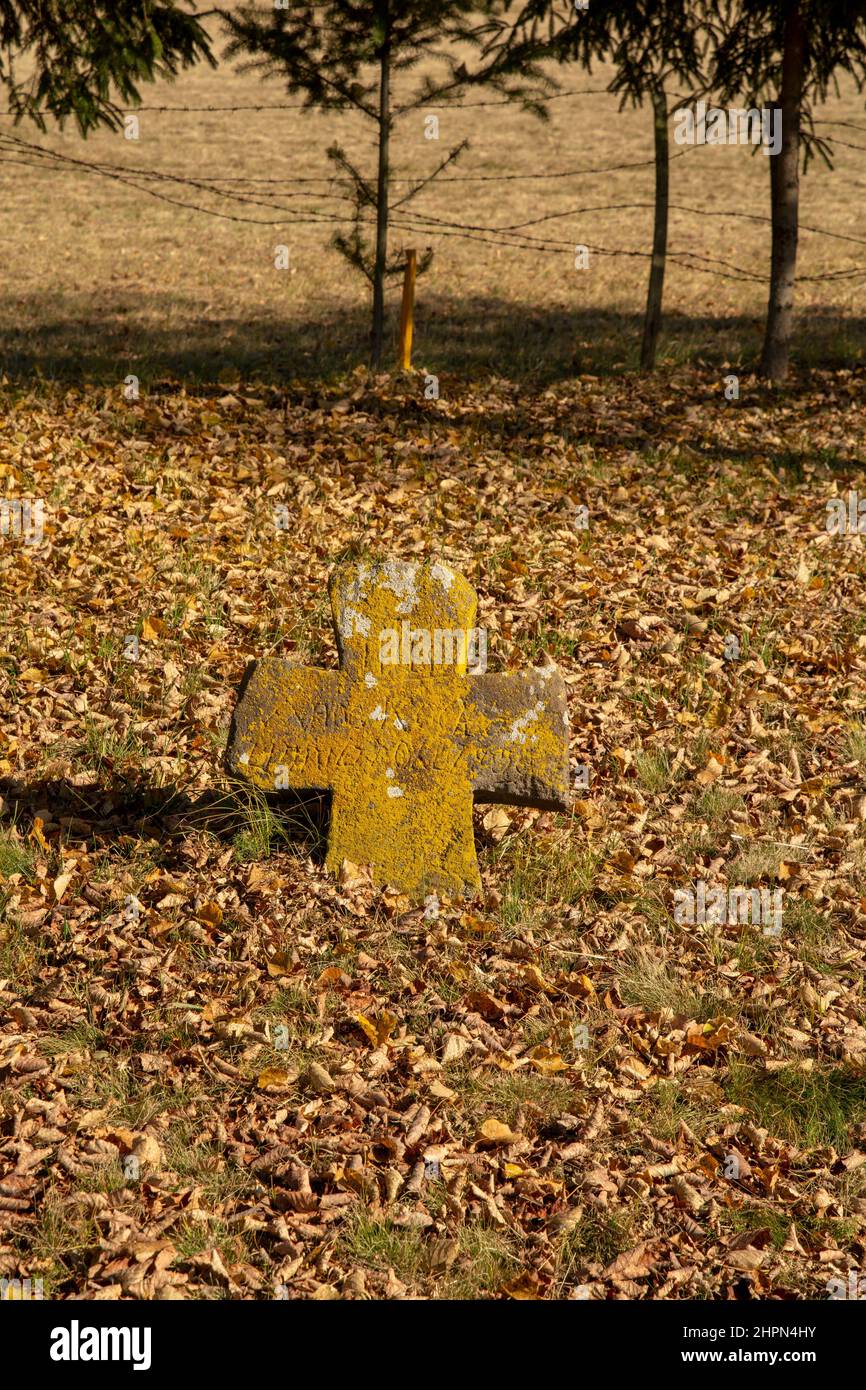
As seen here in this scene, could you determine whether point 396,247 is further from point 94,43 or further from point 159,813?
point 159,813

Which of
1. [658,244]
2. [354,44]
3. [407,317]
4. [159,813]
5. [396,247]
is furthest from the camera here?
[396,247]

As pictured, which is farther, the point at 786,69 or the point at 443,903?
the point at 786,69

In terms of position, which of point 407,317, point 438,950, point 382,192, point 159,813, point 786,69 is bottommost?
point 438,950

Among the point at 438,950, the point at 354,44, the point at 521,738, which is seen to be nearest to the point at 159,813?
the point at 438,950

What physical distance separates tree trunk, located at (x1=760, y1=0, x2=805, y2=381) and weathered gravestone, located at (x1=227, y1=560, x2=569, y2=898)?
27.3ft

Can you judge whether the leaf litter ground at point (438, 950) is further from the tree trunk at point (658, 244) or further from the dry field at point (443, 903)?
the tree trunk at point (658, 244)

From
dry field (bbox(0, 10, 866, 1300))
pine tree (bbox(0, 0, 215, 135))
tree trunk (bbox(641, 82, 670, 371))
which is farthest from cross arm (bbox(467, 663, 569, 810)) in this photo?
tree trunk (bbox(641, 82, 670, 371))

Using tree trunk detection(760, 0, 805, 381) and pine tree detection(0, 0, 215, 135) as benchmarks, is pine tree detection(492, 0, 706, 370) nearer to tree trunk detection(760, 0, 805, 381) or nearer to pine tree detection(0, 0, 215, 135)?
tree trunk detection(760, 0, 805, 381)

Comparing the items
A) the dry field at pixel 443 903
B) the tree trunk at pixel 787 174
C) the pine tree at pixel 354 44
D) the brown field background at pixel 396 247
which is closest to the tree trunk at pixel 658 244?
the brown field background at pixel 396 247

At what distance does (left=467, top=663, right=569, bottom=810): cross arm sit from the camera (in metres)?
4.66

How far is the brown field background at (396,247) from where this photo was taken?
13.2m

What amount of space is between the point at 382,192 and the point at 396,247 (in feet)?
25.1

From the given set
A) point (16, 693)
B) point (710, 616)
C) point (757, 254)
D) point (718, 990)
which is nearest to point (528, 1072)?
point (718, 990)

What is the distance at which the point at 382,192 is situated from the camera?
11289mm
